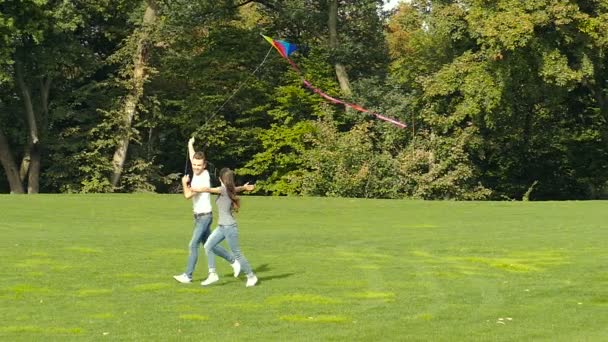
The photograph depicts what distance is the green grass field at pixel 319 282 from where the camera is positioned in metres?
12.1

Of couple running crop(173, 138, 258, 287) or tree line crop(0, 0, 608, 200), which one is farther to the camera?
tree line crop(0, 0, 608, 200)

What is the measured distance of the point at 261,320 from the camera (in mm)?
12625

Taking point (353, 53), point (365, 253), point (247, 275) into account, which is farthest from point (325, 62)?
point (247, 275)

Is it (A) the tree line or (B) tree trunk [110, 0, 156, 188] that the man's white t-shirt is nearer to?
(A) the tree line

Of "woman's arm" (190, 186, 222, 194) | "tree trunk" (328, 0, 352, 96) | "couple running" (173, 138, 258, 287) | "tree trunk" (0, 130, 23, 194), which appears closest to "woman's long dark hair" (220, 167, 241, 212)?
"couple running" (173, 138, 258, 287)

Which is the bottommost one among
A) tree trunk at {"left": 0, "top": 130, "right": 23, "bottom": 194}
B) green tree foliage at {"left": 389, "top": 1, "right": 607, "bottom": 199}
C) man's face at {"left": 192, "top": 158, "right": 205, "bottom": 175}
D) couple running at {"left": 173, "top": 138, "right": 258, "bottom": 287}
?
tree trunk at {"left": 0, "top": 130, "right": 23, "bottom": 194}

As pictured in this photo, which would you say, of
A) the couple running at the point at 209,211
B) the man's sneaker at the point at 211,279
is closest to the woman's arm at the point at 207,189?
the couple running at the point at 209,211

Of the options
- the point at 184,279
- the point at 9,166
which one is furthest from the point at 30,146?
the point at 184,279

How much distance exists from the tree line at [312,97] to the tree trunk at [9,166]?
0.07m

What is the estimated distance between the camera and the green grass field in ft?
39.7

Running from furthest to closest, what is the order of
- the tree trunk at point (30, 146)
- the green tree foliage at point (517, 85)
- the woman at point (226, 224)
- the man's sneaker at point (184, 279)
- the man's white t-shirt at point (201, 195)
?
the tree trunk at point (30, 146) < the green tree foliage at point (517, 85) < the man's sneaker at point (184, 279) < the man's white t-shirt at point (201, 195) < the woman at point (226, 224)

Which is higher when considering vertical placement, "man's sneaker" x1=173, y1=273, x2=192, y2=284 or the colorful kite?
the colorful kite

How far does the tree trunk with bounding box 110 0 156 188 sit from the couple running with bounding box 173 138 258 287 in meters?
36.5

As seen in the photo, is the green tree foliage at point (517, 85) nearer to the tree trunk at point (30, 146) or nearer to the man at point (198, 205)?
the tree trunk at point (30, 146)
